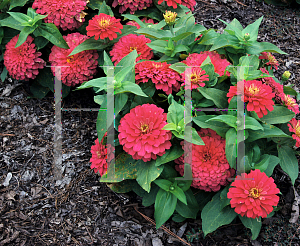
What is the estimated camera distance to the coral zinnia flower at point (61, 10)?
2.10 metres

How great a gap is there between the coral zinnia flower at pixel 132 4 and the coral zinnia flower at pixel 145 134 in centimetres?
112

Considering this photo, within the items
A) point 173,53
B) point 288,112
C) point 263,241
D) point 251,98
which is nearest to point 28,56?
point 173,53

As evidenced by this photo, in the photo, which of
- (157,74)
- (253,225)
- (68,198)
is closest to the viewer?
(253,225)

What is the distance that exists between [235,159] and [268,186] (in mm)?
230

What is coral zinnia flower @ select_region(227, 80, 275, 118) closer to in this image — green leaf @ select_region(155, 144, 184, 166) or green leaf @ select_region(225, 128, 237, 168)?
green leaf @ select_region(225, 128, 237, 168)

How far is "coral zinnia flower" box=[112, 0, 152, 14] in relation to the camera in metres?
2.27

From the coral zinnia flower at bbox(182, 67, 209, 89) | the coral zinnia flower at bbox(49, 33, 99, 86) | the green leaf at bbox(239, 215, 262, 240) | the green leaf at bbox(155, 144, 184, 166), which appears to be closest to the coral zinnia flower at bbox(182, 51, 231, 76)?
the coral zinnia flower at bbox(182, 67, 209, 89)

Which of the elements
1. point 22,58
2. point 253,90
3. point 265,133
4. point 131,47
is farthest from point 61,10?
point 265,133

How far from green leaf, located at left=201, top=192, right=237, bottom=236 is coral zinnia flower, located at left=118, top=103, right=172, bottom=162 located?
1.51 ft

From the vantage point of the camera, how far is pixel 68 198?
80.0 inches

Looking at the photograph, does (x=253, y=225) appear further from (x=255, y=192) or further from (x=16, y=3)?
(x=16, y=3)

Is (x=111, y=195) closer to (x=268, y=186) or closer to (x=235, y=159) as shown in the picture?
(x=235, y=159)

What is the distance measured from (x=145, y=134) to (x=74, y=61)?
979mm

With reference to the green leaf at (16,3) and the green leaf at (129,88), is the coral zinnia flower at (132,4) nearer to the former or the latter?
the green leaf at (16,3)
